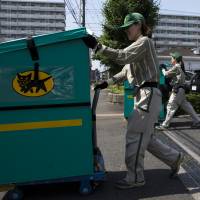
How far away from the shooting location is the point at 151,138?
5.29 metres

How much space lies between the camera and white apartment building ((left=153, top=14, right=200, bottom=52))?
5875 inches

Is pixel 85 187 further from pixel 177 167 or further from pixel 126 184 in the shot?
pixel 177 167

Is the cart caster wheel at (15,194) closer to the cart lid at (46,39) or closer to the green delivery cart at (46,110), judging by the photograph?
the green delivery cart at (46,110)

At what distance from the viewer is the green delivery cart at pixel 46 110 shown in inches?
179

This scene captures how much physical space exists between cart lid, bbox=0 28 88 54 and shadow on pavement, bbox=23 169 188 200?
1.68 metres

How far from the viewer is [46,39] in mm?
4547

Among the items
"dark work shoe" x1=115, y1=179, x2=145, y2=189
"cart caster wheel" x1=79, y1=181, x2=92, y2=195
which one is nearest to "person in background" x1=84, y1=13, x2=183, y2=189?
Answer: "dark work shoe" x1=115, y1=179, x2=145, y2=189

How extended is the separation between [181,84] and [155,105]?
181 inches

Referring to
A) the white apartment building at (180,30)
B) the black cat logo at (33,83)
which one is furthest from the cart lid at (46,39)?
the white apartment building at (180,30)

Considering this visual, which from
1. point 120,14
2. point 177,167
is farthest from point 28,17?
point 177,167

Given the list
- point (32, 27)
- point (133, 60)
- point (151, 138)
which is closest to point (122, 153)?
point (151, 138)

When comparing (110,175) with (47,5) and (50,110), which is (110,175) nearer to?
(50,110)

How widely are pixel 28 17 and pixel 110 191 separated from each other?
378ft

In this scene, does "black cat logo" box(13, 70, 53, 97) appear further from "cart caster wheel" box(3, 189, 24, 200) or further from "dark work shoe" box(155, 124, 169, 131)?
"dark work shoe" box(155, 124, 169, 131)
